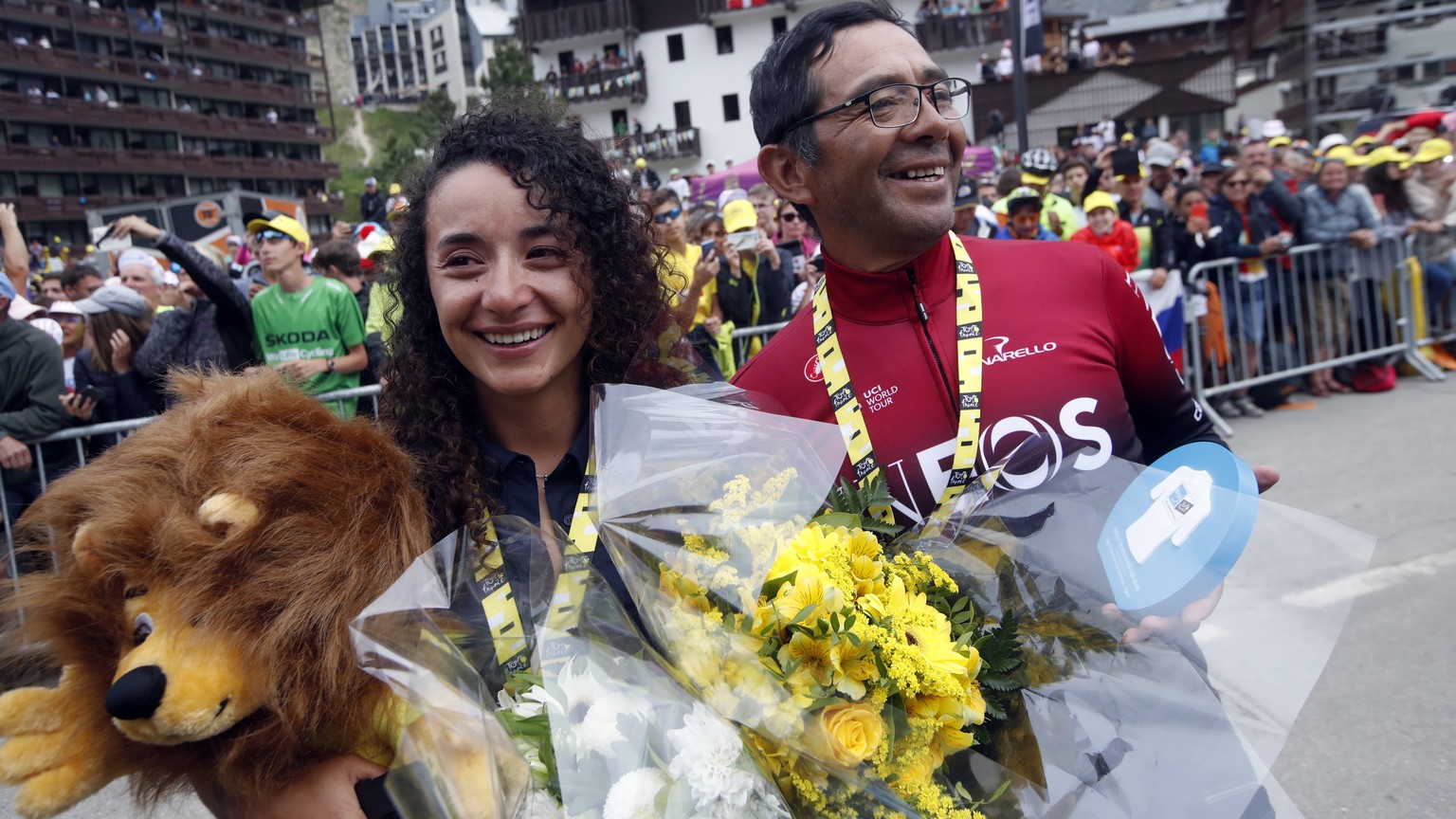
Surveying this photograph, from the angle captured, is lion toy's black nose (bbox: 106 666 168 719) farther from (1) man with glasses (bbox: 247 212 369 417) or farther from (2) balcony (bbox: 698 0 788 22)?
(2) balcony (bbox: 698 0 788 22)

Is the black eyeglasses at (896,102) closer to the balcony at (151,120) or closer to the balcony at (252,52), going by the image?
the balcony at (151,120)

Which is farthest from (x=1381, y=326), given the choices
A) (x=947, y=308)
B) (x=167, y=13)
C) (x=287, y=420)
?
(x=167, y=13)

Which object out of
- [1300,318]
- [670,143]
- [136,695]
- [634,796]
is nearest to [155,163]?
[670,143]

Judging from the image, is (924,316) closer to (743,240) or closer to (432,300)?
(432,300)

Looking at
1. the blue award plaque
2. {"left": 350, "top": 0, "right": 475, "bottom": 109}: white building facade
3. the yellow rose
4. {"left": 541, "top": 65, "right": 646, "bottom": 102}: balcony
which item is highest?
{"left": 350, "top": 0, "right": 475, "bottom": 109}: white building facade

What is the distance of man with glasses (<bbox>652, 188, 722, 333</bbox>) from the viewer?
2.25 m

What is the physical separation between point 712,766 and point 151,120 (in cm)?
6772

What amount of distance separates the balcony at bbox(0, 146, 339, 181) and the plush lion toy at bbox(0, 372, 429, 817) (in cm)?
5975

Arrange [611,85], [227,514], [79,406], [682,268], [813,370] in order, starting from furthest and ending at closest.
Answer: [611,85]
[682,268]
[79,406]
[813,370]
[227,514]

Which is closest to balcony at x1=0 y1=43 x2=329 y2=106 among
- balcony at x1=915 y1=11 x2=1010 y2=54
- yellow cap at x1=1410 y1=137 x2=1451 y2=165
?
balcony at x1=915 y1=11 x2=1010 y2=54

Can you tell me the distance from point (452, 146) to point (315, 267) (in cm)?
609

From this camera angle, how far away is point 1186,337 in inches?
311

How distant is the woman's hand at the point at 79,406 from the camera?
5355 millimetres

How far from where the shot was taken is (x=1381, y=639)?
13.7ft
